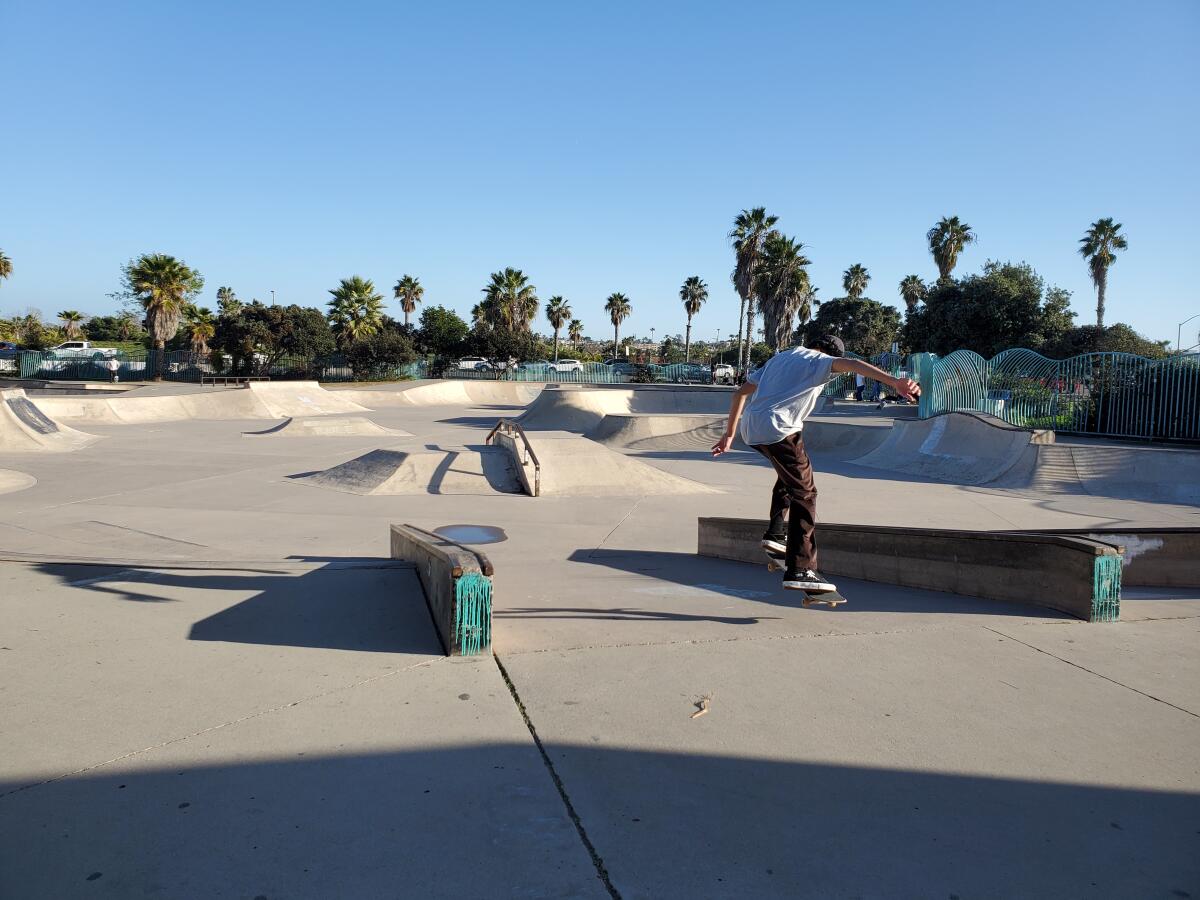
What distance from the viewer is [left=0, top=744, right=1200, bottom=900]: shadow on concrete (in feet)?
6.30

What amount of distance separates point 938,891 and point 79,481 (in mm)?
13402

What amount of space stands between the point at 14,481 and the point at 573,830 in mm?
12787

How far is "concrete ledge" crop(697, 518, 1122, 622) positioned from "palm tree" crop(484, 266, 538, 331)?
59344 mm

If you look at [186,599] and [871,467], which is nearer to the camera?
[186,599]

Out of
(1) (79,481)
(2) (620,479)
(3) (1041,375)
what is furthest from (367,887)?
(3) (1041,375)

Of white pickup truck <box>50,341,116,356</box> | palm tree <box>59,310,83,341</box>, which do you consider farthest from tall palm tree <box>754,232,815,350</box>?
palm tree <box>59,310,83,341</box>

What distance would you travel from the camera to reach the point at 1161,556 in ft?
18.0

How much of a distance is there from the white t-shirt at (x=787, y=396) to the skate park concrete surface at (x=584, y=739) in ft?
3.61

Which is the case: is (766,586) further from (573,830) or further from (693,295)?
(693,295)

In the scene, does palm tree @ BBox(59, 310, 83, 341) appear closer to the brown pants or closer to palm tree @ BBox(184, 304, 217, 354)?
palm tree @ BBox(184, 304, 217, 354)

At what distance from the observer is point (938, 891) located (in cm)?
193

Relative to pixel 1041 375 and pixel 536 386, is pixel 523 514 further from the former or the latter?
pixel 536 386

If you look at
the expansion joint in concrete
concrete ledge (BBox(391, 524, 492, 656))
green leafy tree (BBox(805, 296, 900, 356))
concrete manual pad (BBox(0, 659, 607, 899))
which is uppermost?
green leafy tree (BBox(805, 296, 900, 356))

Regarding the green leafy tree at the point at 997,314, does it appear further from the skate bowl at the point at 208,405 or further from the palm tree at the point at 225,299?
the palm tree at the point at 225,299
